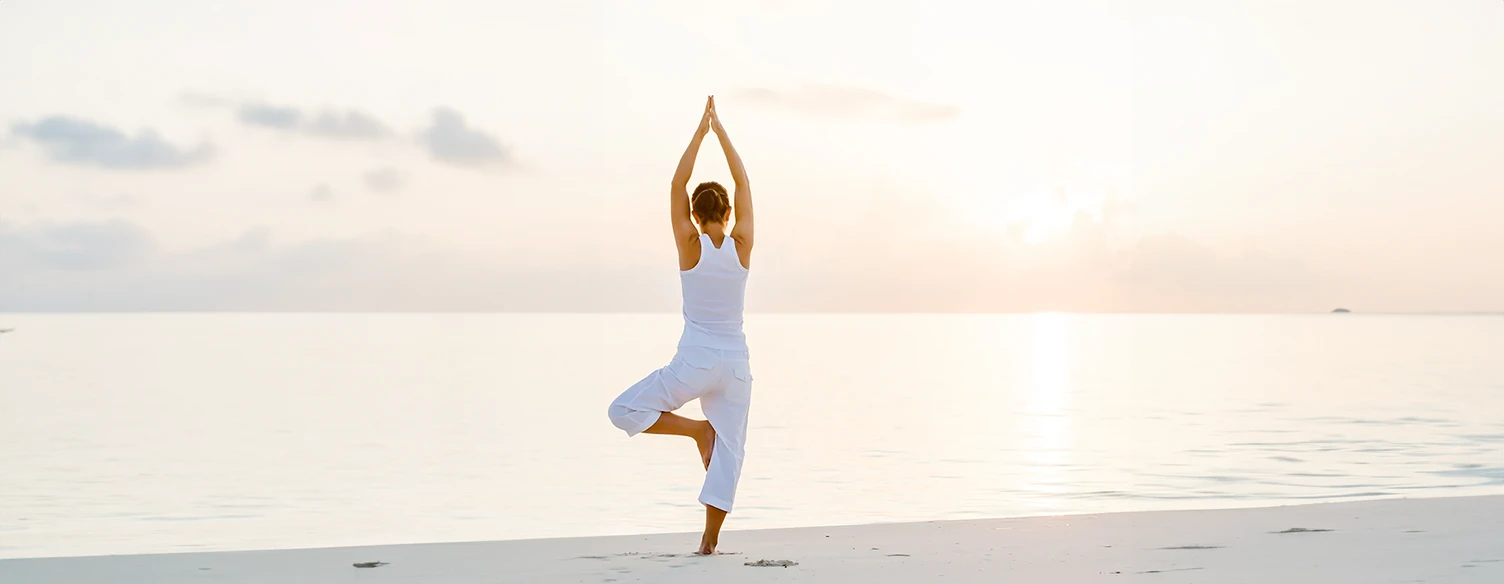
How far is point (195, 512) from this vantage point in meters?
11.7

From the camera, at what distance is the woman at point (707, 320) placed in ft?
20.3

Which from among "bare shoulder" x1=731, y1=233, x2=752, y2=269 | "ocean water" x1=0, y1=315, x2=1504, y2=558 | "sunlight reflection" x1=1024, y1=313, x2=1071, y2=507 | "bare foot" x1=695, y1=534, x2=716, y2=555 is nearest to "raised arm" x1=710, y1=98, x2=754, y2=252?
"bare shoulder" x1=731, y1=233, x2=752, y2=269

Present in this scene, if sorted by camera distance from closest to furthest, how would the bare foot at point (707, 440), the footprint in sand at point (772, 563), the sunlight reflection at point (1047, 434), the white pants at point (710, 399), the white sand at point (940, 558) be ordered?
the white sand at point (940, 558) → the footprint in sand at point (772, 563) → the white pants at point (710, 399) → the bare foot at point (707, 440) → the sunlight reflection at point (1047, 434)

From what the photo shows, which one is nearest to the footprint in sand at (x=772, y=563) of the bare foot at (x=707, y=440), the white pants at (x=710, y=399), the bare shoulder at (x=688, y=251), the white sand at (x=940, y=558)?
the white sand at (x=940, y=558)

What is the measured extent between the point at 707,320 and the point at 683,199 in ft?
1.88

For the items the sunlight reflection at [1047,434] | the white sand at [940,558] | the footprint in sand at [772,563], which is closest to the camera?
the white sand at [940,558]

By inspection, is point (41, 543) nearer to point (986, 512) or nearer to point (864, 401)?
point (986, 512)

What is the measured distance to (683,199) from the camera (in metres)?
6.24

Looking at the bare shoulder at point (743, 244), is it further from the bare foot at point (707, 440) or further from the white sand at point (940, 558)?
the white sand at point (940, 558)

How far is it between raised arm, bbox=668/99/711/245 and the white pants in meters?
0.53

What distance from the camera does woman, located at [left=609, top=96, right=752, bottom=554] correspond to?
6.18 metres

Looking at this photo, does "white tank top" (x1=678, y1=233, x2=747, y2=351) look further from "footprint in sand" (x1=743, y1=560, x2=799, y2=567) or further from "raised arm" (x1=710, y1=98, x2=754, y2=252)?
"footprint in sand" (x1=743, y1=560, x2=799, y2=567)

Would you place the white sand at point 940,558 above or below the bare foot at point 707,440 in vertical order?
below

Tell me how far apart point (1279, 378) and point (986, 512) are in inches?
1161
